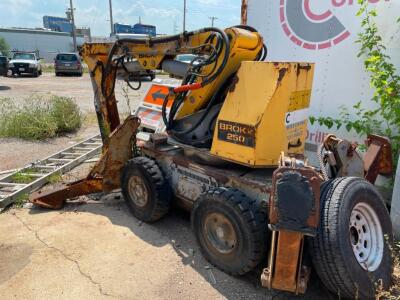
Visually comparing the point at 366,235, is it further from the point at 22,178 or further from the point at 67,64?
the point at 67,64

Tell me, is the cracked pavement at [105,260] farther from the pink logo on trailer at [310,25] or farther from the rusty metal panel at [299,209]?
the pink logo on trailer at [310,25]

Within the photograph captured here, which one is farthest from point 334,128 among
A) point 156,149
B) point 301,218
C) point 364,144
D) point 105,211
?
point 105,211

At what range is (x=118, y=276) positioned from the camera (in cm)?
335

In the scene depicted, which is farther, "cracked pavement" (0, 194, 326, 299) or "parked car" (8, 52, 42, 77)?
"parked car" (8, 52, 42, 77)

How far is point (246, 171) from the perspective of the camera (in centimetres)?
365

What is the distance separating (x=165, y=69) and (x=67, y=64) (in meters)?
22.6

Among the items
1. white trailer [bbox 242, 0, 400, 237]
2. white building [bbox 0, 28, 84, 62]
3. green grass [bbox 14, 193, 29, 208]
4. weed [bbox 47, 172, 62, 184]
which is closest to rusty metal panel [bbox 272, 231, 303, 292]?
white trailer [bbox 242, 0, 400, 237]

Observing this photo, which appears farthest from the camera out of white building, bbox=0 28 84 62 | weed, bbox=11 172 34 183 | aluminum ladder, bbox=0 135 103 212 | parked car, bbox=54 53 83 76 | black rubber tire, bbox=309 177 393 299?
white building, bbox=0 28 84 62

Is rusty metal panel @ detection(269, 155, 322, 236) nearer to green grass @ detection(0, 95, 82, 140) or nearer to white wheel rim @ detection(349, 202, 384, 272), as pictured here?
white wheel rim @ detection(349, 202, 384, 272)

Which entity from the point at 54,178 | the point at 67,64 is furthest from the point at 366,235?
the point at 67,64

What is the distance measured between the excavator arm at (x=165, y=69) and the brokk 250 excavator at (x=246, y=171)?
0.5 inches

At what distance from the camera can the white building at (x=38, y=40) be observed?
181 ft

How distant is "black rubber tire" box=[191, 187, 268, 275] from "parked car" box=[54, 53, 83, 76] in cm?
2383

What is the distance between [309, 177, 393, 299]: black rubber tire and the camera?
267 cm
